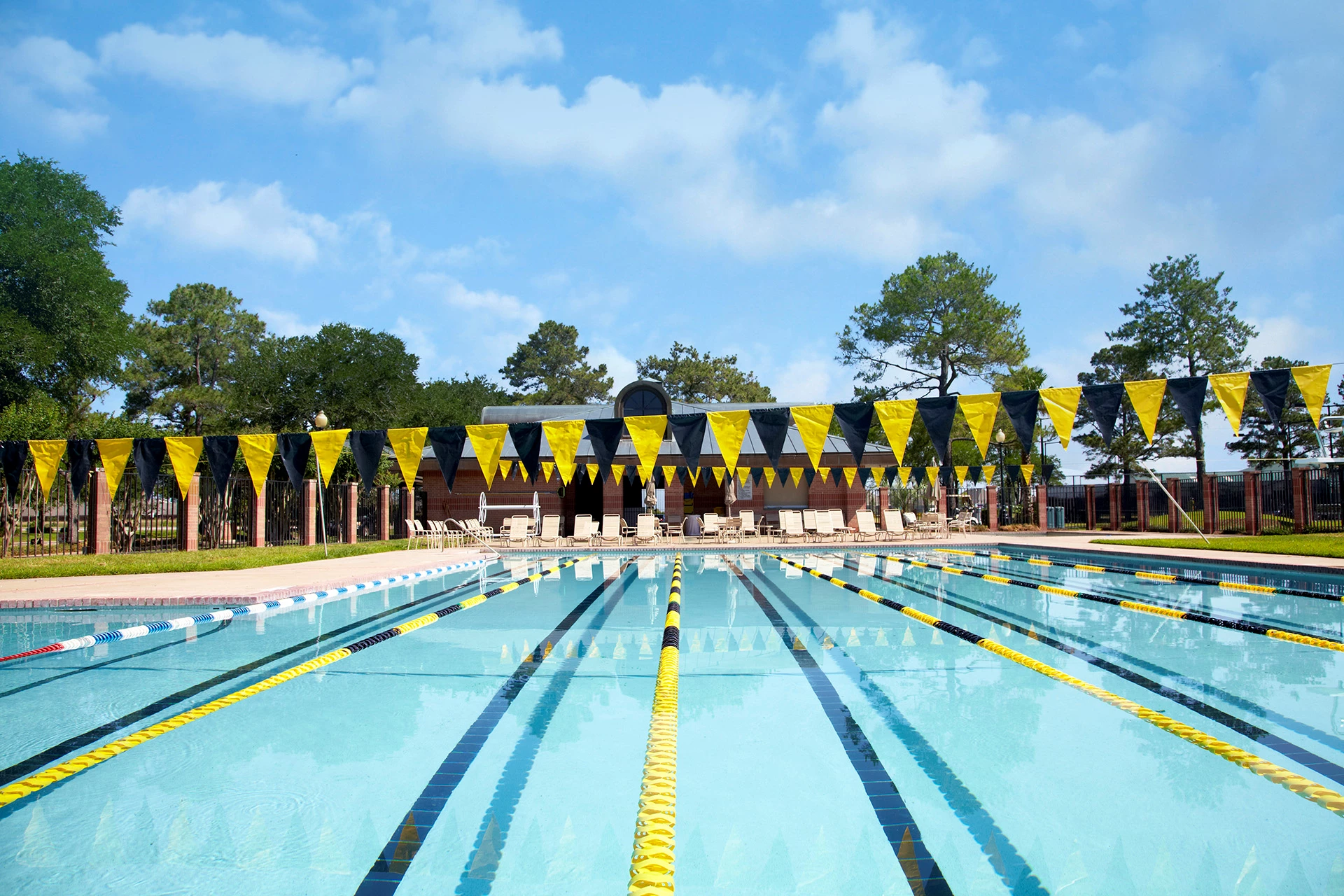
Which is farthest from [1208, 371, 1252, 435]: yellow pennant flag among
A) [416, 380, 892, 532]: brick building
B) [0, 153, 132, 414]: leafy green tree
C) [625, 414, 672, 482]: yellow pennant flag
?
[0, 153, 132, 414]: leafy green tree

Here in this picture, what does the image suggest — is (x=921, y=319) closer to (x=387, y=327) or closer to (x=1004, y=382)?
(x=1004, y=382)

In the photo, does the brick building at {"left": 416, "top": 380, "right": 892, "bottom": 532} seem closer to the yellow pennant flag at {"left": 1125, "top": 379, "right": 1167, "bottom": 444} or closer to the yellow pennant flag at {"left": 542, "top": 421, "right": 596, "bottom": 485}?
the yellow pennant flag at {"left": 542, "top": 421, "right": 596, "bottom": 485}

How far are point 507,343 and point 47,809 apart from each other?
50.6 metres

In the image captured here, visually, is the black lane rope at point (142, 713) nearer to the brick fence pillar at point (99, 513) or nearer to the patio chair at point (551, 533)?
the patio chair at point (551, 533)

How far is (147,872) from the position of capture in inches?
104

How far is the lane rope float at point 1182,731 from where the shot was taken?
10.5 feet

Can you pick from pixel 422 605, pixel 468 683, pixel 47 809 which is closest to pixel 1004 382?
pixel 422 605

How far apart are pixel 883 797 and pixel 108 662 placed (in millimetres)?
6268

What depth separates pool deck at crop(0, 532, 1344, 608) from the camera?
8352 millimetres

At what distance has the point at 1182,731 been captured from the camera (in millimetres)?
4027

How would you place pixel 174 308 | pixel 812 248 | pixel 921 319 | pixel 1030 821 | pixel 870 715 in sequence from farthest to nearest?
pixel 174 308 → pixel 921 319 → pixel 812 248 → pixel 870 715 → pixel 1030 821

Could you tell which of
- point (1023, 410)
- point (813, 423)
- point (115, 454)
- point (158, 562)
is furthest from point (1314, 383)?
point (115, 454)

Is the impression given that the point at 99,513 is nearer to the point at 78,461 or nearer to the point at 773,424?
the point at 78,461

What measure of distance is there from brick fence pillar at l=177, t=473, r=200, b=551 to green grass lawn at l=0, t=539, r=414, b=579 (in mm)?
1738
